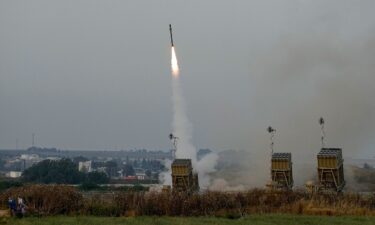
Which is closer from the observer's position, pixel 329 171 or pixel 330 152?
pixel 329 171

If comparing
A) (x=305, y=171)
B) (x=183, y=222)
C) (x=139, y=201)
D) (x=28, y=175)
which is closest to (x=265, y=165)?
(x=305, y=171)

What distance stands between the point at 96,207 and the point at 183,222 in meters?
7.14

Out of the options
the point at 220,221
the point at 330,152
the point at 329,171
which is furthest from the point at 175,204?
the point at 330,152

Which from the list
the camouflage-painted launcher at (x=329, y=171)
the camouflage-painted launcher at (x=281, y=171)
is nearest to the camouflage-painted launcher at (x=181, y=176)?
the camouflage-painted launcher at (x=281, y=171)

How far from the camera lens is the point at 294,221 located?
78.2 feet

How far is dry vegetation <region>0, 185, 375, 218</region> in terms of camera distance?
28.3 metres

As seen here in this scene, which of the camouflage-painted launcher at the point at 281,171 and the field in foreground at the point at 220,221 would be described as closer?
the field in foreground at the point at 220,221

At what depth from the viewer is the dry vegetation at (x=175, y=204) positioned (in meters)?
28.3

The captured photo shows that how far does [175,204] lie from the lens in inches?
1130

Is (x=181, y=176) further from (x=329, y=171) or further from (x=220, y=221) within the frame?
(x=220, y=221)

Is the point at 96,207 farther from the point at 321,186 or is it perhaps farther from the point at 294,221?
the point at 321,186

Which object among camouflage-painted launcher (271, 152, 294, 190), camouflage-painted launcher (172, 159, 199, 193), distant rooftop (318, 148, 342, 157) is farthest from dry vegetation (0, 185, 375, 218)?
camouflage-painted launcher (172, 159, 199, 193)

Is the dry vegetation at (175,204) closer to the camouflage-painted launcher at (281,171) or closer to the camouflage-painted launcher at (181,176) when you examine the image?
the camouflage-painted launcher at (281,171)

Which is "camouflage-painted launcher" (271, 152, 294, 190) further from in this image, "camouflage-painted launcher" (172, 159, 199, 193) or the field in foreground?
the field in foreground
